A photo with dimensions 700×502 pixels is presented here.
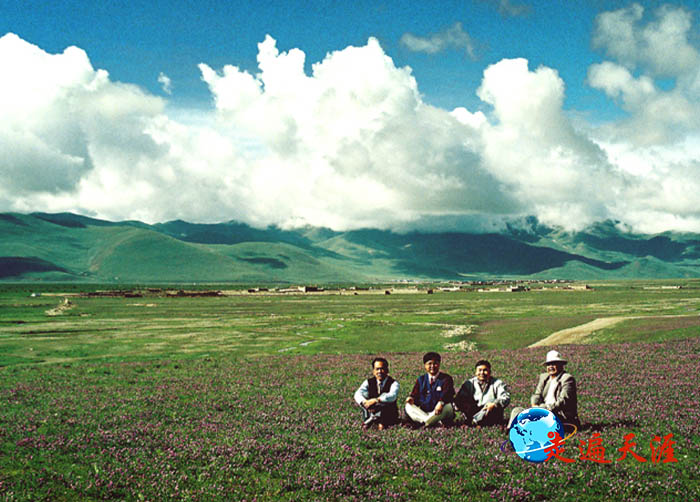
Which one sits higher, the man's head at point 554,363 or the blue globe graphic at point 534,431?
the man's head at point 554,363

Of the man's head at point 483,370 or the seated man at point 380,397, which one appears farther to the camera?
the seated man at point 380,397

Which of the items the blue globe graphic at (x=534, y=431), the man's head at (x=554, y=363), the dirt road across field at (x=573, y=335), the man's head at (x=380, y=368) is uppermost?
the man's head at (x=554, y=363)

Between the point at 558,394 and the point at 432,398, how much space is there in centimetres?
407

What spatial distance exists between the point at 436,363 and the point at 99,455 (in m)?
10.8

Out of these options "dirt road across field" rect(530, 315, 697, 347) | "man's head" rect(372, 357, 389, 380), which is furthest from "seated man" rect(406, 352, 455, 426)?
"dirt road across field" rect(530, 315, 697, 347)

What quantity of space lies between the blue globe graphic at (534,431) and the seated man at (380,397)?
4.53 meters

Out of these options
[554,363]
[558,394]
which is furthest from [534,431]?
[554,363]

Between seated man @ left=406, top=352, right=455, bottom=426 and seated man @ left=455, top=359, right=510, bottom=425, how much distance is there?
489 millimetres

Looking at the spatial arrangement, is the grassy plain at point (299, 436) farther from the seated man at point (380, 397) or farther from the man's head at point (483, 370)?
the man's head at point (483, 370)

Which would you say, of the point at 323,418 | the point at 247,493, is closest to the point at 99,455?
the point at 247,493

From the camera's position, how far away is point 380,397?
17984 mm

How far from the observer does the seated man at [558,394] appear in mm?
16250

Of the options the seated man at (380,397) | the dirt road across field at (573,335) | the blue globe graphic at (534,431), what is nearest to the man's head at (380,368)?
the seated man at (380,397)

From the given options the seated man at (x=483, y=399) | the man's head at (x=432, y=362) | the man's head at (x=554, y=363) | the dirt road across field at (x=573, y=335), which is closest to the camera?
the man's head at (x=554, y=363)
